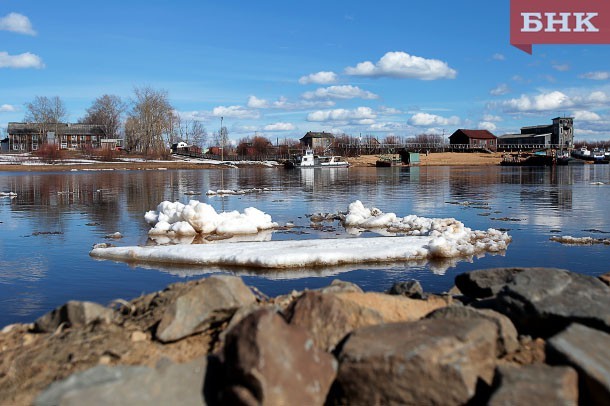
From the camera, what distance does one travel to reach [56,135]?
5704 inches

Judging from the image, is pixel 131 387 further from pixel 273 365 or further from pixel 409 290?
pixel 409 290

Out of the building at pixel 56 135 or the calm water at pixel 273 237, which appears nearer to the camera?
the calm water at pixel 273 237

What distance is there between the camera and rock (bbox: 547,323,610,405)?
16.1 feet

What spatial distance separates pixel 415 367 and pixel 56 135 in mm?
155339

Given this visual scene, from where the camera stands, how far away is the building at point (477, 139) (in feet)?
553

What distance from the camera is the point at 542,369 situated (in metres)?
4.99

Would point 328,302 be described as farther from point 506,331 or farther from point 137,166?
point 137,166

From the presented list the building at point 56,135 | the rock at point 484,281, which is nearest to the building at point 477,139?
the building at point 56,135

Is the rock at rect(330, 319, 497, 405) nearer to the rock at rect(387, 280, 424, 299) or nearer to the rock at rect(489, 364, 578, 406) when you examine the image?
the rock at rect(489, 364, 578, 406)

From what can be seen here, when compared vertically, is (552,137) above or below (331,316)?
above

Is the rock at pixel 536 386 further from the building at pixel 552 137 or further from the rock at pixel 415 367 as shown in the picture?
the building at pixel 552 137

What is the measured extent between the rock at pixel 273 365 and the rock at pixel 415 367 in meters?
0.20

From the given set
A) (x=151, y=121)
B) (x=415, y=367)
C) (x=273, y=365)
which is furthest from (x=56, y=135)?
(x=415, y=367)

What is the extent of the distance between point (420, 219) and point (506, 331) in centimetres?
1393
